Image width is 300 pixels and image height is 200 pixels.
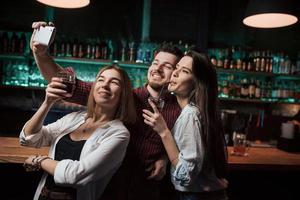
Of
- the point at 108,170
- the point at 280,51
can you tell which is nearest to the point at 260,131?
the point at 280,51

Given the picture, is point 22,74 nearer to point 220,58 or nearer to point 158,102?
point 220,58

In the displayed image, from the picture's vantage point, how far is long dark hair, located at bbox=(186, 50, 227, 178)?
1532mm

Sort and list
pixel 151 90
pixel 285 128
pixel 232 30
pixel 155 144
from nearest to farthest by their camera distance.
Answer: pixel 155 144 < pixel 151 90 < pixel 285 128 < pixel 232 30

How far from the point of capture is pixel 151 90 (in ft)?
6.03

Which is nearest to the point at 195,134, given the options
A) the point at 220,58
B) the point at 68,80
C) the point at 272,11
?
the point at 68,80

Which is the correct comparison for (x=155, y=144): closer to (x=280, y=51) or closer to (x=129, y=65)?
(x=129, y=65)

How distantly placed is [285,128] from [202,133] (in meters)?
1.66

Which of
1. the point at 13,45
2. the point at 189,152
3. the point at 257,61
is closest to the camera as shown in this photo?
the point at 189,152

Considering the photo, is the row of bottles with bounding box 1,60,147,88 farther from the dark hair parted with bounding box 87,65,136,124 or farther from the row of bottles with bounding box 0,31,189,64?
the dark hair parted with bounding box 87,65,136,124

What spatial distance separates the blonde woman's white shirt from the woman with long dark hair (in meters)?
0.21

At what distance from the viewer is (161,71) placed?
1820mm

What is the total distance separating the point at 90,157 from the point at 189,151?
1.50 ft

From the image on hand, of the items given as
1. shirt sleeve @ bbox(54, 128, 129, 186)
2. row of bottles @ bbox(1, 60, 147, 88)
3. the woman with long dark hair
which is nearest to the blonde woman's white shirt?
shirt sleeve @ bbox(54, 128, 129, 186)

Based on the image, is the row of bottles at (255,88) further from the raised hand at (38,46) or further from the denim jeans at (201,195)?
the raised hand at (38,46)
